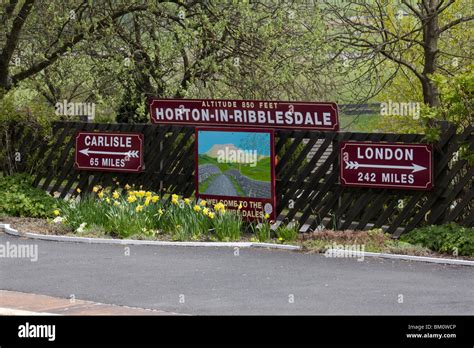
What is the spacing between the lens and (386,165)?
16.1m

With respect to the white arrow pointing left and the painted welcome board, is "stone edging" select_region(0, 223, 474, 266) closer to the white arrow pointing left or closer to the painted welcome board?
the painted welcome board

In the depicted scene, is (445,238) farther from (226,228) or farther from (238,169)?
(238,169)

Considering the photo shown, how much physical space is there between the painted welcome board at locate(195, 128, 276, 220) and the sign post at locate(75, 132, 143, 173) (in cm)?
165

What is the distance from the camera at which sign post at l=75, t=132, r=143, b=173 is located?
19.4 metres

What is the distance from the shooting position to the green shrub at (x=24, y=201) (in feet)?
64.2

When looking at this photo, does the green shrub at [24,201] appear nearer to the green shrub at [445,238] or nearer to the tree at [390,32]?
the tree at [390,32]

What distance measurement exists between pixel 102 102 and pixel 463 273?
13111mm

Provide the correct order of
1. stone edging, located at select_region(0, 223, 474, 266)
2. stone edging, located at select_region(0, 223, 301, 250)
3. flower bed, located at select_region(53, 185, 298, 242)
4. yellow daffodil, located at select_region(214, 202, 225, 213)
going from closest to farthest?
1. stone edging, located at select_region(0, 223, 474, 266)
2. stone edging, located at select_region(0, 223, 301, 250)
3. flower bed, located at select_region(53, 185, 298, 242)
4. yellow daffodil, located at select_region(214, 202, 225, 213)

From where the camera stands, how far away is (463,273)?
43.8 ft

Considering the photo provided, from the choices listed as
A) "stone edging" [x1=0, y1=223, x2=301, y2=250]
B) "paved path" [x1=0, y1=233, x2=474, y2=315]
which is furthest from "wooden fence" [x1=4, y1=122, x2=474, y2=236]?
"paved path" [x1=0, y1=233, x2=474, y2=315]

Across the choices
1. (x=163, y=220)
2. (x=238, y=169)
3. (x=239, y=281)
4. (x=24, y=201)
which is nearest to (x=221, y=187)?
(x=238, y=169)

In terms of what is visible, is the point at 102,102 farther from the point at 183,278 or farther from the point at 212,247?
the point at 183,278

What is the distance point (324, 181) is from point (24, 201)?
649 centimetres
